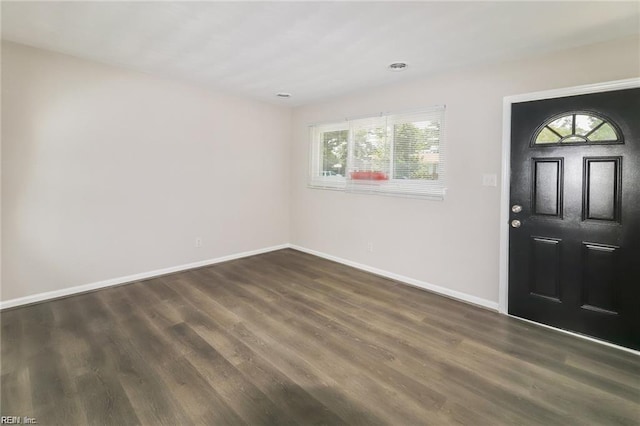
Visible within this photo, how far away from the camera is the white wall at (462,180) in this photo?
260 centimetres

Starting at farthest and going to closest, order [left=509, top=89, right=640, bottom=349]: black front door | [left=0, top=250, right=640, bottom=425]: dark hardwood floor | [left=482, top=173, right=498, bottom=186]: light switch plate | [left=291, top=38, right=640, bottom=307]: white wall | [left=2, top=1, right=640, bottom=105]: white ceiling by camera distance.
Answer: [left=482, top=173, right=498, bottom=186]: light switch plate, [left=291, top=38, right=640, bottom=307]: white wall, [left=509, top=89, right=640, bottom=349]: black front door, [left=2, top=1, right=640, bottom=105]: white ceiling, [left=0, top=250, right=640, bottom=425]: dark hardwood floor

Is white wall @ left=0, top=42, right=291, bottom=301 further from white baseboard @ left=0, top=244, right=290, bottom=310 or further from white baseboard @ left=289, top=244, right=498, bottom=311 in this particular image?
white baseboard @ left=289, top=244, right=498, bottom=311

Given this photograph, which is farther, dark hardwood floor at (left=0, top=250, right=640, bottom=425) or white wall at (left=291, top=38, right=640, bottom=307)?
white wall at (left=291, top=38, right=640, bottom=307)

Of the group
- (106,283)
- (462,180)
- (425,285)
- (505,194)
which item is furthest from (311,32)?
(106,283)

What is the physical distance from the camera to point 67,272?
3.26 m

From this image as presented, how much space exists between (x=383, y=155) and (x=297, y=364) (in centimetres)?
281

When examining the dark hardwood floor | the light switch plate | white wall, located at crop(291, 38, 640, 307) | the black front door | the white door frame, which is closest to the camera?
the dark hardwood floor

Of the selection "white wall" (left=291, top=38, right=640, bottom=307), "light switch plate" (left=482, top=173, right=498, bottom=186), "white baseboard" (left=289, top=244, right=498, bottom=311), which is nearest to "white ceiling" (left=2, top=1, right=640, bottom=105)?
"white wall" (left=291, top=38, right=640, bottom=307)

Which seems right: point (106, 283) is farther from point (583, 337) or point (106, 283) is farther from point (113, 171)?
point (583, 337)

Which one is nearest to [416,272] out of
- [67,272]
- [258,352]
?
[258,352]

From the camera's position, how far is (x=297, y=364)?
2148mm

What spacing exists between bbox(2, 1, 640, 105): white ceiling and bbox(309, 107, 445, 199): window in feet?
2.13

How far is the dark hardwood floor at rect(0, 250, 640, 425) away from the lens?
1.72 m

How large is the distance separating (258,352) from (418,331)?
137cm
